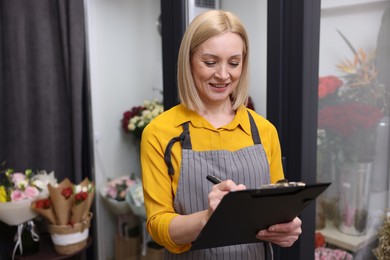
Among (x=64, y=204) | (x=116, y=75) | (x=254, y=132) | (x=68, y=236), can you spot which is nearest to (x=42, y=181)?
(x=64, y=204)

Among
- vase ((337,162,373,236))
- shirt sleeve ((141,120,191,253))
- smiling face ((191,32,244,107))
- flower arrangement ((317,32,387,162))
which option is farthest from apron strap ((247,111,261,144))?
vase ((337,162,373,236))

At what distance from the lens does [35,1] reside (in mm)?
2346

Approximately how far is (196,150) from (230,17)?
36 centimetres

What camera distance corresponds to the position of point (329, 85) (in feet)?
4.95

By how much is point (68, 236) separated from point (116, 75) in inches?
49.0

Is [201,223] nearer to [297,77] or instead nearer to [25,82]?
[297,77]

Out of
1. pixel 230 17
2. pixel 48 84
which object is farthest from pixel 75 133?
pixel 230 17

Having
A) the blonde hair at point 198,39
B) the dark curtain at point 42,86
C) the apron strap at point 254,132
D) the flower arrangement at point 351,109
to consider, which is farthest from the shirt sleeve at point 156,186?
the dark curtain at point 42,86

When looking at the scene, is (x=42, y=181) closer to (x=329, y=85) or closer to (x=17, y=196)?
(x=17, y=196)

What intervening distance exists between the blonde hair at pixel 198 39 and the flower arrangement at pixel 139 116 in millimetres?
1634

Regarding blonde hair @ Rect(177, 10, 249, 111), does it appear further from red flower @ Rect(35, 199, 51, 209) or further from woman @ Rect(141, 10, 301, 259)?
red flower @ Rect(35, 199, 51, 209)

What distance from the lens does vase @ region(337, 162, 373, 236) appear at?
1.52 metres

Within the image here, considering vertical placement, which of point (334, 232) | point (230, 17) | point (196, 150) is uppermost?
point (230, 17)

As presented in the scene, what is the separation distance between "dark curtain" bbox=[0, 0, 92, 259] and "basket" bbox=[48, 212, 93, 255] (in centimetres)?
37
